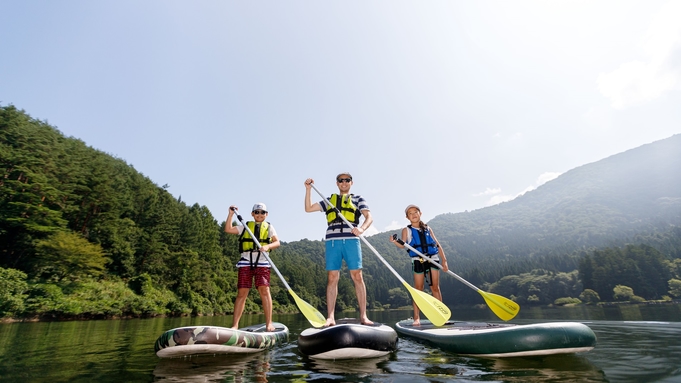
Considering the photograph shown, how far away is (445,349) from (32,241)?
36.6 metres

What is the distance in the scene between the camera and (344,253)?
6.52 m

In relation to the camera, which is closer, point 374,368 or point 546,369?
point 546,369

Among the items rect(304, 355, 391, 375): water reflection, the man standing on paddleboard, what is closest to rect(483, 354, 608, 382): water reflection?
rect(304, 355, 391, 375): water reflection

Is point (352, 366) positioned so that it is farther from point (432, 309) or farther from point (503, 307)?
point (503, 307)

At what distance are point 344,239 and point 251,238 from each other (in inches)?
92.8

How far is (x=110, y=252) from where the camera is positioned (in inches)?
1502

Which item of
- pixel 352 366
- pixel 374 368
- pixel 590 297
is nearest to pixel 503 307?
pixel 374 368

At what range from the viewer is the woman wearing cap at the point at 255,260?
7.30 meters

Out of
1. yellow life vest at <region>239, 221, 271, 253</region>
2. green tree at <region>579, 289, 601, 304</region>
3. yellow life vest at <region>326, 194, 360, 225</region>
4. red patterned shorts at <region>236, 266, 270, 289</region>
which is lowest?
green tree at <region>579, 289, 601, 304</region>

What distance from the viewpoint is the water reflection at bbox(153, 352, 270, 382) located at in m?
4.17

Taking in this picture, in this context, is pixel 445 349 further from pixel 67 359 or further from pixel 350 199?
pixel 67 359

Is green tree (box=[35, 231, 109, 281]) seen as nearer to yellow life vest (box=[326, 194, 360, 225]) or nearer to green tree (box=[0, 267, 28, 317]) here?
green tree (box=[0, 267, 28, 317])

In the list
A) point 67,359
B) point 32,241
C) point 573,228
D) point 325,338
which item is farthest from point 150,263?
point 573,228

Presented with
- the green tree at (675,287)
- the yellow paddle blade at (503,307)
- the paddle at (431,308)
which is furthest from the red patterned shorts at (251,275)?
the green tree at (675,287)
